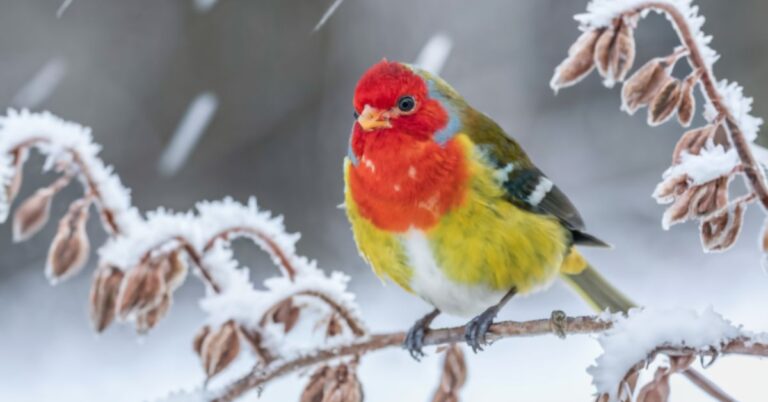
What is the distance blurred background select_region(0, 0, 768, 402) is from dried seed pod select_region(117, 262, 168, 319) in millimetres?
3498

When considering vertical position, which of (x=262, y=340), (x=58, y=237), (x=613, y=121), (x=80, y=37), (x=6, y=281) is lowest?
(x=262, y=340)

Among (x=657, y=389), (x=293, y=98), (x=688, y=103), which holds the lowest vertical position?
(x=657, y=389)

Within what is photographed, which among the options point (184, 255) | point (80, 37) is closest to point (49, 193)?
point (184, 255)

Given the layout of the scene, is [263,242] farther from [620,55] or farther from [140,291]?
[620,55]

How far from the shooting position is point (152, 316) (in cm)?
108

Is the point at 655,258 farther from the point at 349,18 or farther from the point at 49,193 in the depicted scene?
the point at 49,193

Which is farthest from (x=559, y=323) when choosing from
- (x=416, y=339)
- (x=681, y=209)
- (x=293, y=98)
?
(x=293, y=98)

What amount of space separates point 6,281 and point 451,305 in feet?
12.5

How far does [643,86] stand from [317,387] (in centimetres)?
48

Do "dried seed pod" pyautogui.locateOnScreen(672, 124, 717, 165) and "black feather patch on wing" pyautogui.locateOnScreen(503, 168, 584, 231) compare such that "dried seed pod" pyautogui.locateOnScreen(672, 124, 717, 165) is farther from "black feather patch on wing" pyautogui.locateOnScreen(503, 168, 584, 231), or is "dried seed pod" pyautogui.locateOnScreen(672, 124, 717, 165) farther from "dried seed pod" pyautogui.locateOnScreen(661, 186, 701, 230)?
"black feather patch on wing" pyautogui.locateOnScreen(503, 168, 584, 231)

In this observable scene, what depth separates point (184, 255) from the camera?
1.12 m

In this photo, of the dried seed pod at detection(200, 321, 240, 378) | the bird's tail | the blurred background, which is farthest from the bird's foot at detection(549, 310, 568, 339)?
the blurred background

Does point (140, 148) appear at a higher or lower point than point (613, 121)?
higher

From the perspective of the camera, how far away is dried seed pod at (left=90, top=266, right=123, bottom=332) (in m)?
1.07
